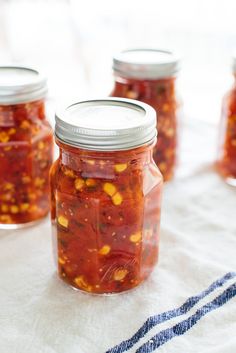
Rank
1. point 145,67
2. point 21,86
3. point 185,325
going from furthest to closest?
1. point 145,67
2. point 21,86
3. point 185,325

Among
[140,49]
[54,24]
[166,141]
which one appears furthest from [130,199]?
[54,24]

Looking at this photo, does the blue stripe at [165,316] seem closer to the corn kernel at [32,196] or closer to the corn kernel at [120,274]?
the corn kernel at [120,274]

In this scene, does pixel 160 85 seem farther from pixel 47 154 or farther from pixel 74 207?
pixel 74 207

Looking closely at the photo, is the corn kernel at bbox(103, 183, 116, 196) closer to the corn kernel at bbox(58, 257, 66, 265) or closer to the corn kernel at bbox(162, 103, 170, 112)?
the corn kernel at bbox(58, 257, 66, 265)

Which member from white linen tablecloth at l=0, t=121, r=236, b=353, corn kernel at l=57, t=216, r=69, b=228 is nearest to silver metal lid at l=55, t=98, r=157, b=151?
corn kernel at l=57, t=216, r=69, b=228

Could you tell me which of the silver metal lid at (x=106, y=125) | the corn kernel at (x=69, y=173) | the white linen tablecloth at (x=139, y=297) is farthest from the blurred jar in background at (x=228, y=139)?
the corn kernel at (x=69, y=173)

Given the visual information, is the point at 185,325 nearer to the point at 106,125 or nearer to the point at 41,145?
the point at 106,125

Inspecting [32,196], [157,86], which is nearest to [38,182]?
[32,196]
